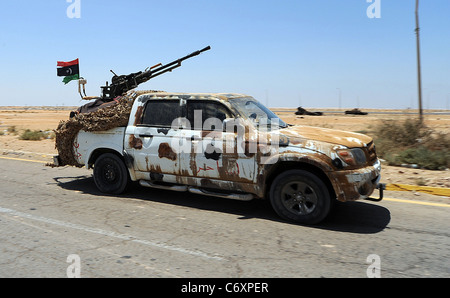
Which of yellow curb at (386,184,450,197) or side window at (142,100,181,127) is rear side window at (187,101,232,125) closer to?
side window at (142,100,181,127)

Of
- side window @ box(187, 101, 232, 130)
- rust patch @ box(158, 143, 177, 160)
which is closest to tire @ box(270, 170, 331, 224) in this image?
side window @ box(187, 101, 232, 130)

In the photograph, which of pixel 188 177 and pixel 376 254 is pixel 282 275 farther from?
pixel 188 177

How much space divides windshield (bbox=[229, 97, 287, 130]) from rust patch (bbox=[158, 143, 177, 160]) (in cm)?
126

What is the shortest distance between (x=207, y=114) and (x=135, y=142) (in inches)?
57.6

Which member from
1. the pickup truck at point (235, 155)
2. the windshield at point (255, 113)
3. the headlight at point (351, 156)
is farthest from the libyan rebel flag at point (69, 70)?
the headlight at point (351, 156)

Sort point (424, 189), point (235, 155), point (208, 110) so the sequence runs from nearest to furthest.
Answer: point (235, 155) < point (208, 110) < point (424, 189)

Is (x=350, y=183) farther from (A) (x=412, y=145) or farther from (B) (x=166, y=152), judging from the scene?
(A) (x=412, y=145)

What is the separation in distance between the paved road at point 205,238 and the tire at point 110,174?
19 cm

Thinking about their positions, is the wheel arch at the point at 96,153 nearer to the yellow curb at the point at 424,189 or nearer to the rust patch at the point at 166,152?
the rust patch at the point at 166,152

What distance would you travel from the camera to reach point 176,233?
5113mm

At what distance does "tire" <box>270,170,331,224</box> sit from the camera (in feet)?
17.2

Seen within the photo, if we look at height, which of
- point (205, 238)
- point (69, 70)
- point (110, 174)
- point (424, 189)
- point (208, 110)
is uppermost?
point (69, 70)

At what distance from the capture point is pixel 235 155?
18.8ft

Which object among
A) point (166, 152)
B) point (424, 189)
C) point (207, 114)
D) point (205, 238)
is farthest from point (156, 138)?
point (424, 189)
